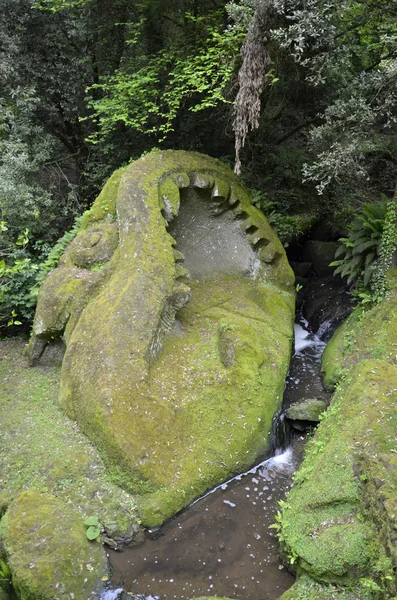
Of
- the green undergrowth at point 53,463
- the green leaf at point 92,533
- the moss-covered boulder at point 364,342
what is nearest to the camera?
the green leaf at point 92,533

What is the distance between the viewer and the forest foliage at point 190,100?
966 centimetres

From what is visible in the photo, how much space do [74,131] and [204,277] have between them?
26.2 feet

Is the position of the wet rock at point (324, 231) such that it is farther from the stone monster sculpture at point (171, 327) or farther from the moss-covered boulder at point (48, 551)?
the moss-covered boulder at point (48, 551)

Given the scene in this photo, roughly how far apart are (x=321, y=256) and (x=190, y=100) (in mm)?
6314

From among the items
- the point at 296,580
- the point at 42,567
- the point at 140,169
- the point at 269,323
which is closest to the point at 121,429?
the point at 42,567

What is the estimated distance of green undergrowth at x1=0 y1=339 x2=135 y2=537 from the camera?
6785 millimetres

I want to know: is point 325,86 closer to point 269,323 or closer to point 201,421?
point 269,323

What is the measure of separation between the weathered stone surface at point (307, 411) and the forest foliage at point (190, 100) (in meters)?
4.47

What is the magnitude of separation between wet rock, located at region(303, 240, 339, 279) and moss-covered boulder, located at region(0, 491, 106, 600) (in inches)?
405

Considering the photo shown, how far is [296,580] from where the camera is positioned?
591 cm

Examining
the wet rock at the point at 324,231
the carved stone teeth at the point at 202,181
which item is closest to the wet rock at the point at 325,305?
the wet rock at the point at 324,231

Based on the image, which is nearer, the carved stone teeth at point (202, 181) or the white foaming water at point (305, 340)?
the carved stone teeth at point (202, 181)

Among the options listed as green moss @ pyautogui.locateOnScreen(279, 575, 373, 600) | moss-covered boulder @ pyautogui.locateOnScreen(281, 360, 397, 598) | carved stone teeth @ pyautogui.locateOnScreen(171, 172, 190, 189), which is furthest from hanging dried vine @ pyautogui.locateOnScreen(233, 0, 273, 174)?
green moss @ pyautogui.locateOnScreen(279, 575, 373, 600)

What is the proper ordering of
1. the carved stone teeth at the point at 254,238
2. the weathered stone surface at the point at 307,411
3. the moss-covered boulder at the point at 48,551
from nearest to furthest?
the moss-covered boulder at the point at 48,551 < the weathered stone surface at the point at 307,411 < the carved stone teeth at the point at 254,238
